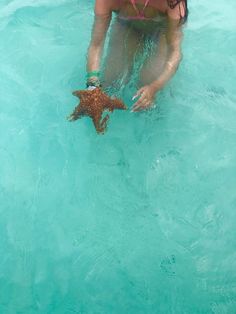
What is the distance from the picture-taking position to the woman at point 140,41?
2762 mm

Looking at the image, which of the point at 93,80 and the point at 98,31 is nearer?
the point at 93,80

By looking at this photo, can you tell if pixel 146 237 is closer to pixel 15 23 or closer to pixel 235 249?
pixel 235 249

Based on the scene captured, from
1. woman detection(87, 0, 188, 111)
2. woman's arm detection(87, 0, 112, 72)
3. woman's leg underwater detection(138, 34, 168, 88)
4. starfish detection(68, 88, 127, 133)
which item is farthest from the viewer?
woman's leg underwater detection(138, 34, 168, 88)

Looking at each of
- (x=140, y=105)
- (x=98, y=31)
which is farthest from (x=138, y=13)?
(x=140, y=105)

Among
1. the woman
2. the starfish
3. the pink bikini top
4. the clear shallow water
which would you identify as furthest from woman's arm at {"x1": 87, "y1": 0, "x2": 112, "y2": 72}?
the clear shallow water

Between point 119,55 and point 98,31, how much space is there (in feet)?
1.26

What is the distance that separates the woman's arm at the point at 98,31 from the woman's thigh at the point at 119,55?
0.91 ft

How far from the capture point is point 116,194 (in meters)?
3.06

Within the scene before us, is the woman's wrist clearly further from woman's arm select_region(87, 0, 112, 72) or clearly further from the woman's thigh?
the woman's thigh

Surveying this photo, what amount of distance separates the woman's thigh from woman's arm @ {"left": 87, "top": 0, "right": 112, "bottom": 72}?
0.28 metres

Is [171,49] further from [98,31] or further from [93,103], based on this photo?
[93,103]

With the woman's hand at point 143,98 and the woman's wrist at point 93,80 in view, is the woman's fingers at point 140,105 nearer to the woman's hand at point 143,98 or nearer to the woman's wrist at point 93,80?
the woman's hand at point 143,98

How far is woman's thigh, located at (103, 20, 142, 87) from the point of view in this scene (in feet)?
10.6

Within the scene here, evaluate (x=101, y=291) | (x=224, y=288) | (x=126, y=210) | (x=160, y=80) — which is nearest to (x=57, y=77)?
(x=160, y=80)
